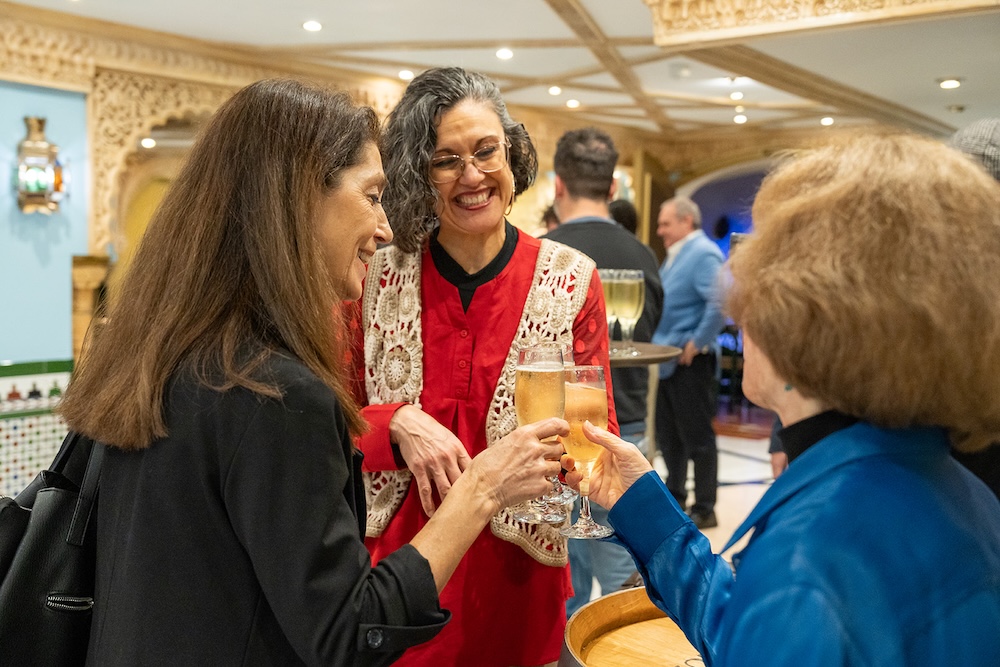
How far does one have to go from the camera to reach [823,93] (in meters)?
8.91

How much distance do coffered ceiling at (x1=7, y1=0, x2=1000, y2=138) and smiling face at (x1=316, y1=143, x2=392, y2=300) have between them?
497 cm

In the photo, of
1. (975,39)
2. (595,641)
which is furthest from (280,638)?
(975,39)

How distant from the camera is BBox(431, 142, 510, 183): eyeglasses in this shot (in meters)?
1.84

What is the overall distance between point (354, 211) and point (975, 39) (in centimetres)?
648

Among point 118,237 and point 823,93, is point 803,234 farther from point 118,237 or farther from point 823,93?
point 823,93

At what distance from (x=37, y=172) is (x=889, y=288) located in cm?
636

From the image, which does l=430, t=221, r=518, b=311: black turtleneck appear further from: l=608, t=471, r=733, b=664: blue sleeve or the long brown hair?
l=608, t=471, r=733, b=664: blue sleeve

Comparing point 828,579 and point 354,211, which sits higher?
point 354,211

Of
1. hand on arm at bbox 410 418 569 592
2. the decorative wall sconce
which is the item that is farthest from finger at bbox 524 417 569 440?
the decorative wall sconce

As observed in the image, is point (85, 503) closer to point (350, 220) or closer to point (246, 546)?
point (246, 546)

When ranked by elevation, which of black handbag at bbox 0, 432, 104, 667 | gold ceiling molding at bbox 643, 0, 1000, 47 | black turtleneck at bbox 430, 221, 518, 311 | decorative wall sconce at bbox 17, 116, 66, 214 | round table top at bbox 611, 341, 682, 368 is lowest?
black handbag at bbox 0, 432, 104, 667

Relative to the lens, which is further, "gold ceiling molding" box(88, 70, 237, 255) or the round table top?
"gold ceiling molding" box(88, 70, 237, 255)

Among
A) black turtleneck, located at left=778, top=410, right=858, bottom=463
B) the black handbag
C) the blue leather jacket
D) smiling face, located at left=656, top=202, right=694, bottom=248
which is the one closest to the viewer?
the blue leather jacket

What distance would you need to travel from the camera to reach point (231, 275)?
1.22 meters
